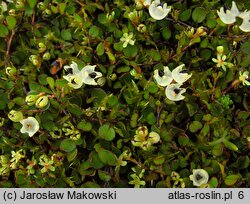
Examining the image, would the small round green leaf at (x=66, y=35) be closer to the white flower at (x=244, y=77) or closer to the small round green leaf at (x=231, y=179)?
the white flower at (x=244, y=77)

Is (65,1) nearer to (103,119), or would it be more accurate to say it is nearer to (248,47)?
(103,119)

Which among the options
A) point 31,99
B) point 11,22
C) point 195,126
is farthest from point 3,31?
point 195,126

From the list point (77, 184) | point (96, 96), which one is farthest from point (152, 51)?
point (77, 184)

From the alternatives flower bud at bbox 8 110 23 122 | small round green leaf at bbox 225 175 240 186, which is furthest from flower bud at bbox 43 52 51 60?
small round green leaf at bbox 225 175 240 186

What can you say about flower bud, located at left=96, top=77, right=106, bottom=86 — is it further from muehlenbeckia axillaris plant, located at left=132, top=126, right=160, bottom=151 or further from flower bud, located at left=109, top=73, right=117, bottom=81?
muehlenbeckia axillaris plant, located at left=132, top=126, right=160, bottom=151

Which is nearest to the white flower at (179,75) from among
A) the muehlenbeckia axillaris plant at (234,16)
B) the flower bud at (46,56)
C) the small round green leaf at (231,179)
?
the muehlenbeckia axillaris plant at (234,16)

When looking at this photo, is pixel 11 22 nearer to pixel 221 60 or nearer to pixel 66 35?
pixel 66 35
